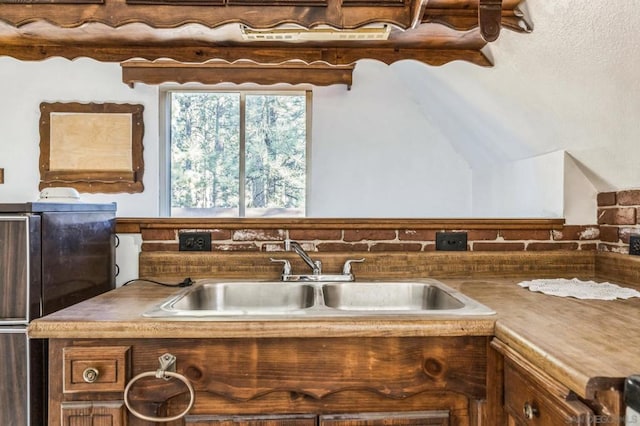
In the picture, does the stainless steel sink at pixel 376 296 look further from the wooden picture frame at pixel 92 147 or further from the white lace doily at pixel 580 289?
the wooden picture frame at pixel 92 147

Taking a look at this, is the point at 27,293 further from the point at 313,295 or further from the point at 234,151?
the point at 234,151

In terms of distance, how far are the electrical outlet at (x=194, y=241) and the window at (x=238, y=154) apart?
6.37 feet

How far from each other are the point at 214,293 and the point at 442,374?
0.85 m

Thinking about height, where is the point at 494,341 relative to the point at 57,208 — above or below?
below

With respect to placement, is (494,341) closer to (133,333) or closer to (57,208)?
(133,333)

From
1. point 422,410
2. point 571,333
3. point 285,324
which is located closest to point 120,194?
point 285,324

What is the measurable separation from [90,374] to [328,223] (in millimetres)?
952

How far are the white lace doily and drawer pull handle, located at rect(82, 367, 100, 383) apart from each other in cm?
131

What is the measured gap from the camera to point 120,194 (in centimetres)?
330

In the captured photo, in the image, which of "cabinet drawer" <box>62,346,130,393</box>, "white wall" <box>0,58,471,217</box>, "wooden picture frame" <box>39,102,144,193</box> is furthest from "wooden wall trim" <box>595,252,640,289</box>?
"wooden picture frame" <box>39,102,144,193</box>

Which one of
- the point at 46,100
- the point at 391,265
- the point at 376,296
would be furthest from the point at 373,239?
the point at 46,100

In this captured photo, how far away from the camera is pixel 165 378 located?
3.21ft

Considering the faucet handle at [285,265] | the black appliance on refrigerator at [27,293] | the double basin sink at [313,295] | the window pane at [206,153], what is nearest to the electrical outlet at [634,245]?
the double basin sink at [313,295]

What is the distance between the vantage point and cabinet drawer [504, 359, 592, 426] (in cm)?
71
